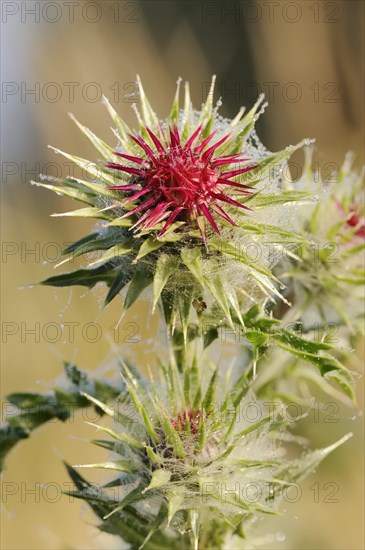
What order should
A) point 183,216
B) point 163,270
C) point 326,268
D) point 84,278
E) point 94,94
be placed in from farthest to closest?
point 94,94, point 326,268, point 84,278, point 183,216, point 163,270

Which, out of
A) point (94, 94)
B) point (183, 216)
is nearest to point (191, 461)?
point (183, 216)

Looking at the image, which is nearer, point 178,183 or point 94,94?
point 178,183

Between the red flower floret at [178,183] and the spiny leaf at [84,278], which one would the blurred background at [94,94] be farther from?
the red flower floret at [178,183]

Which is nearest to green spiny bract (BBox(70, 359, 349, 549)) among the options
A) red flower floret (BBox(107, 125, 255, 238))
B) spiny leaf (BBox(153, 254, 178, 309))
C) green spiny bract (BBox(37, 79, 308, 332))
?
green spiny bract (BBox(37, 79, 308, 332))


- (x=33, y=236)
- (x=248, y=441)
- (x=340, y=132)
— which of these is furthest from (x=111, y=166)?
(x=340, y=132)

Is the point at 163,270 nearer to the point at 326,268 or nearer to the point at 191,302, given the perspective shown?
the point at 191,302

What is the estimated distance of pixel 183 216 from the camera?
4.04 meters

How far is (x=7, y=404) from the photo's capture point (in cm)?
548

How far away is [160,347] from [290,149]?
1472mm

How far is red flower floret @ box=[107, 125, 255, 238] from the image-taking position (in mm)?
3969

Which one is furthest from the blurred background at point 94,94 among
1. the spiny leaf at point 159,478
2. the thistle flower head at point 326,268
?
the spiny leaf at point 159,478

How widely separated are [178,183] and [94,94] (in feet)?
20.5

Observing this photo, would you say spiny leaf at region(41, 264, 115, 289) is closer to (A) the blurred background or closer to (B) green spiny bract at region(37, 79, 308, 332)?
(B) green spiny bract at region(37, 79, 308, 332)

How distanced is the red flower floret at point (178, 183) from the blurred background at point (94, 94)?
4816 millimetres
